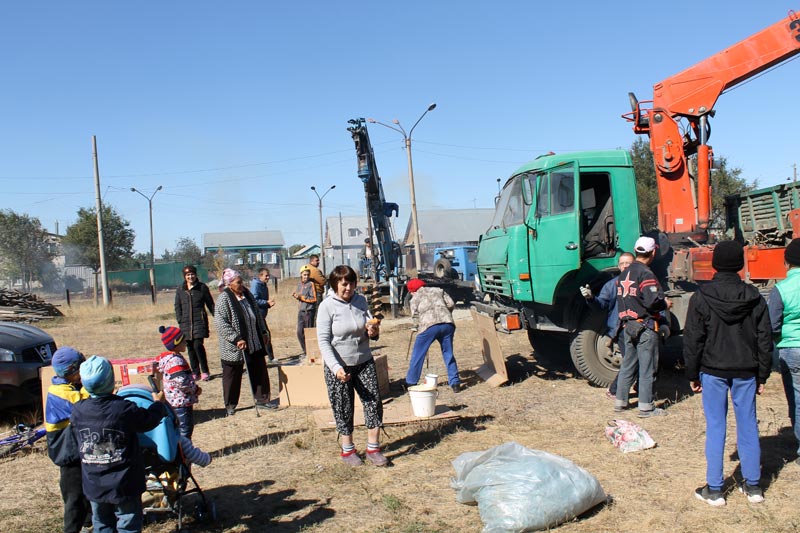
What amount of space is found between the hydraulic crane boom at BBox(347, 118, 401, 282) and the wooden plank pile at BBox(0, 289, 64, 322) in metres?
12.0

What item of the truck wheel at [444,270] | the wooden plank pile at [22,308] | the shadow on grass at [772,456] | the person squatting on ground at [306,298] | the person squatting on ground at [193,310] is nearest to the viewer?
the shadow on grass at [772,456]

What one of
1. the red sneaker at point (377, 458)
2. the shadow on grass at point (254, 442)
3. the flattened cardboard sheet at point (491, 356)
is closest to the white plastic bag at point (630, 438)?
the red sneaker at point (377, 458)

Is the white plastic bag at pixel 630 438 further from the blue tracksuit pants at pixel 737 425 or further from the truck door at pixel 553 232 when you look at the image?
the truck door at pixel 553 232

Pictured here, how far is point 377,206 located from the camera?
60.6 feet

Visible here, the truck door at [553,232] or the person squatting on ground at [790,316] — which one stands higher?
the truck door at [553,232]

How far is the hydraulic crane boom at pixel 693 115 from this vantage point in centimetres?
830

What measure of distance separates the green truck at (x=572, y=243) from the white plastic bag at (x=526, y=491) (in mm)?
3463

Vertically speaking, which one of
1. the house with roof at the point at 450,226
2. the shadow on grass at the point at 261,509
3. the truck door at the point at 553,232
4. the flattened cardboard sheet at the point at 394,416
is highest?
the house with roof at the point at 450,226

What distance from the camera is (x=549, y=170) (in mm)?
7430

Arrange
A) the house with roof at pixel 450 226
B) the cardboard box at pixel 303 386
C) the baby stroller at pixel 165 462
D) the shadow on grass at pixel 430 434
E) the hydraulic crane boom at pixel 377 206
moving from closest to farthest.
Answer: the baby stroller at pixel 165 462 → the shadow on grass at pixel 430 434 → the cardboard box at pixel 303 386 → the hydraulic crane boom at pixel 377 206 → the house with roof at pixel 450 226

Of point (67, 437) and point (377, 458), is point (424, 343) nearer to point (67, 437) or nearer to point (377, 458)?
point (377, 458)

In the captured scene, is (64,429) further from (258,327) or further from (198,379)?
(198,379)

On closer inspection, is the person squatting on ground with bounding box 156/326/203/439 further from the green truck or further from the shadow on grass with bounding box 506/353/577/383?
the shadow on grass with bounding box 506/353/577/383

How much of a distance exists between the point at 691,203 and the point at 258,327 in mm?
5996
